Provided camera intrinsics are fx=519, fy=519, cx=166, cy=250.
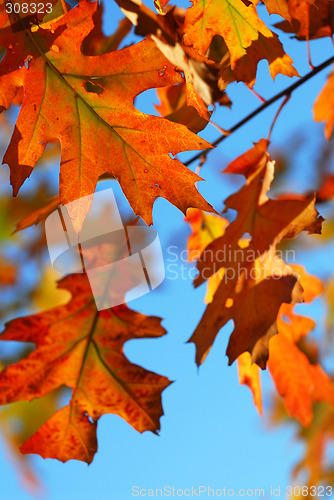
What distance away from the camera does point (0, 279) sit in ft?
11.4

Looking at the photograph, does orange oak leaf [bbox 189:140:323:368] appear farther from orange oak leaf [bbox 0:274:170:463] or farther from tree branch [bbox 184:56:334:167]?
orange oak leaf [bbox 0:274:170:463]

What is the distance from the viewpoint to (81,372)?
4.80 feet

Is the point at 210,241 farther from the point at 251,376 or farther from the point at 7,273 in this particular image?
the point at 7,273

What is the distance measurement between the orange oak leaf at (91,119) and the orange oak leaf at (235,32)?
14 cm

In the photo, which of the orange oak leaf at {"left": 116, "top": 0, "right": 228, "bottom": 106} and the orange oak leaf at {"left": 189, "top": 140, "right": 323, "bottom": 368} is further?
the orange oak leaf at {"left": 189, "top": 140, "right": 323, "bottom": 368}

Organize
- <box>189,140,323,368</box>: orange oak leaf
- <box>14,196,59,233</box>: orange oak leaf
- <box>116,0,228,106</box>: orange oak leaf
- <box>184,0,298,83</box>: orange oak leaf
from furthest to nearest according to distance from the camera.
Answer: <box>14,196,59,233</box>: orange oak leaf, <box>189,140,323,368</box>: orange oak leaf, <box>184,0,298,83</box>: orange oak leaf, <box>116,0,228,106</box>: orange oak leaf

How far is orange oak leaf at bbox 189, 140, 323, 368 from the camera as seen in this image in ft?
4.02

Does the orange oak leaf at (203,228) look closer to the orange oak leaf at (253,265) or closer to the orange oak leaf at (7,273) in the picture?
the orange oak leaf at (253,265)

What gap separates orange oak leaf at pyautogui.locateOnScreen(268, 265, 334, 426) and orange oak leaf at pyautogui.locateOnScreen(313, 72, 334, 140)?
1.67ft

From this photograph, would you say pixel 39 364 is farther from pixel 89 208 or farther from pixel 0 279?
pixel 0 279

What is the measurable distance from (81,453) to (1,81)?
3.10ft

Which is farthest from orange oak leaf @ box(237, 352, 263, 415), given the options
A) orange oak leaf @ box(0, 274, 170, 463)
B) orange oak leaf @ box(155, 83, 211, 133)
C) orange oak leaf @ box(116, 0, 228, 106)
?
orange oak leaf @ box(116, 0, 228, 106)

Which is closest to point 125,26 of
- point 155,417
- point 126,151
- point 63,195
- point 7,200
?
point 126,151

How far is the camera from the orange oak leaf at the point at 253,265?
1226 millimetres
